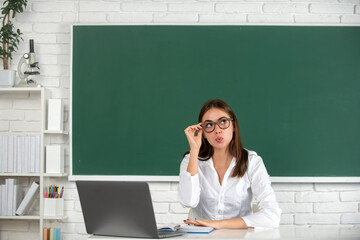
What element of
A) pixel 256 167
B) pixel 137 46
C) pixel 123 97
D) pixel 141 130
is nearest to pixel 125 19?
pixel 137 46

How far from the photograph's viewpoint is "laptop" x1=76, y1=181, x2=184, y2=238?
1.55 meters

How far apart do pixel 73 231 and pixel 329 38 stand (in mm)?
2419

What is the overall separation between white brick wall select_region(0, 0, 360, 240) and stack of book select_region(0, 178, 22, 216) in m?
0.18

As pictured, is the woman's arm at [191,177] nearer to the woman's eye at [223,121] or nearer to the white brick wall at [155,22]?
the woman's eye at [223,121]

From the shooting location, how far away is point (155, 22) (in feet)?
11.2

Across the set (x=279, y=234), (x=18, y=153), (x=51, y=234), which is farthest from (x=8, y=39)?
(x=279, y=234)

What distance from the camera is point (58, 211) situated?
129 inches

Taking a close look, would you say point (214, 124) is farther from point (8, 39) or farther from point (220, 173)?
point (8, 39)

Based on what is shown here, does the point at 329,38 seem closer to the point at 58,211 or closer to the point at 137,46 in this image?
the point at 137,46

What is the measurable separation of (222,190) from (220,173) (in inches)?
3.9

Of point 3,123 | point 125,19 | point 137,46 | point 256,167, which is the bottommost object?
point 256,167

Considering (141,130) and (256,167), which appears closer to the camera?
(256,167)

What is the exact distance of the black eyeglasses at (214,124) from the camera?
2152mm

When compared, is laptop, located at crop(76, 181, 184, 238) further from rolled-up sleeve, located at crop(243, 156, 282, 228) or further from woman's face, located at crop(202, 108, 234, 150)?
woman's face, located at crop(202, 108, 234, 150)
